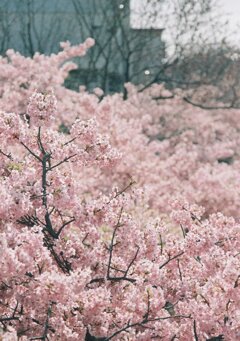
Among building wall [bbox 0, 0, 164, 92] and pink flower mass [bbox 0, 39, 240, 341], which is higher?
building wall [bbox 0, 0, 164, 92]

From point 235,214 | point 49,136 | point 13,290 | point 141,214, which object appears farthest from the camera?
point 235,214

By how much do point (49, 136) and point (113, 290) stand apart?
1.48 meters

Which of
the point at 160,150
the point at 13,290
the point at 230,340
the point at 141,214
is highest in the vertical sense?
the point at 160,150

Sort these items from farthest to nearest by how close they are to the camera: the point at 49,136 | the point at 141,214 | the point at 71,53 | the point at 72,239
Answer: the point at 71,53 < the point at 141,214 < the point at 49,136 < the point at 72,239

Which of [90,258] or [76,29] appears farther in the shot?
[76,29]

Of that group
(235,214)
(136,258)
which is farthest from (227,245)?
(235,214)

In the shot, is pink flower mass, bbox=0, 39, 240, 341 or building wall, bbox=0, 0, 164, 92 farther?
building wall, bbox=0, 0, 164, 92

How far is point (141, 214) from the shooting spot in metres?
12.7

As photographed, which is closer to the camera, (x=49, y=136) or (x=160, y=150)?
(x=49, y=136)

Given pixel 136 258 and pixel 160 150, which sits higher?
pixel 160 150

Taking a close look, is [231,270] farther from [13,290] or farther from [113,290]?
[13,290]

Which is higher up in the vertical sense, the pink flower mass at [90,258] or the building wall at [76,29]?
the building wall at [76,29]

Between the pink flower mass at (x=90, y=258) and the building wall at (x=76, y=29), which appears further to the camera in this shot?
the building wall at (x=76, y=29)

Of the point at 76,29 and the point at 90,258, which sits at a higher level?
the point at 76,29
